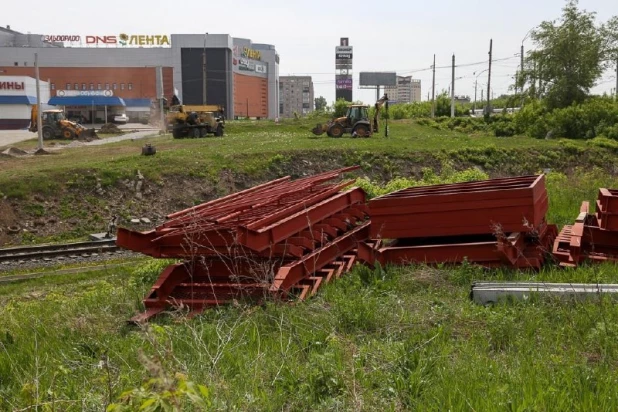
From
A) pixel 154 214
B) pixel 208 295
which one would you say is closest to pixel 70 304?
pixel 208 295

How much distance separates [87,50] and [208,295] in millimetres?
103641

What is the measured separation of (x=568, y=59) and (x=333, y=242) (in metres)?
51.0

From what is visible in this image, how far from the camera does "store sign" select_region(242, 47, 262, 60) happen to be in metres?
117

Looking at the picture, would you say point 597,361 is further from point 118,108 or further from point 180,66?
point 180,66

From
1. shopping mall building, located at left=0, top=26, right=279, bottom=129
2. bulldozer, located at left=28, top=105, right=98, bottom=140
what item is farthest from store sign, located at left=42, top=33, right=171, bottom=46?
bulldozer, located at left=28, top=105, right=98, bottom=140

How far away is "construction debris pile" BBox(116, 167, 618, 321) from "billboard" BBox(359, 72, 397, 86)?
4253 inches

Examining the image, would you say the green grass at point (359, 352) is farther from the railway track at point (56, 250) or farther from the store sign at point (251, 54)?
the store sign at point (251, 54)

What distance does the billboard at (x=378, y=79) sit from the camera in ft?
376

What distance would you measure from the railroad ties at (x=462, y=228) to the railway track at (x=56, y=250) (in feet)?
39.8

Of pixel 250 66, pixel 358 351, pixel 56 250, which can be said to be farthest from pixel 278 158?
pixel 250 66

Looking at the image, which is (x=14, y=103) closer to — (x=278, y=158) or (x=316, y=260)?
(x=278, y=158)

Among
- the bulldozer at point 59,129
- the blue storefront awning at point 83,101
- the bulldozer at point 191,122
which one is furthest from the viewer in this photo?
the blue storefront awning at point 83,101

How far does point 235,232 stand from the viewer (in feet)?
25.3

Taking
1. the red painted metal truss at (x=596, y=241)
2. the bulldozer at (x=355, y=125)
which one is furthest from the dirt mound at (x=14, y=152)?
the red painted metal truss at (x=596, y=241)
